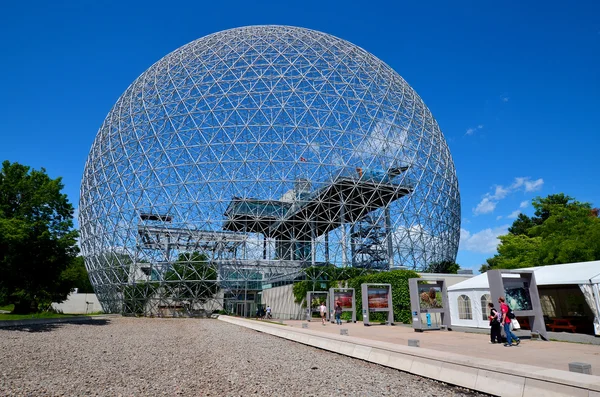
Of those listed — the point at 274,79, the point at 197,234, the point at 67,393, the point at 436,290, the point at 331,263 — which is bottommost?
the point at 67,393

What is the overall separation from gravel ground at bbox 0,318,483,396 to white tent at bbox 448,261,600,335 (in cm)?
765

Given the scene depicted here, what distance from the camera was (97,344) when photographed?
40.3ft

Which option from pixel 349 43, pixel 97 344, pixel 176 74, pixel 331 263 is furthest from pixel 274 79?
pixel 97 344

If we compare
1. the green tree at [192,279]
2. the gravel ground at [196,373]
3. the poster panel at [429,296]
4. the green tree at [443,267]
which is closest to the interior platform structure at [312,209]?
the green tree at [192,279]

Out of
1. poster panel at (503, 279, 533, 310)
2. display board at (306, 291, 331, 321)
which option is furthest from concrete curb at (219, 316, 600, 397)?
display board at (306, 291, 331, 321)

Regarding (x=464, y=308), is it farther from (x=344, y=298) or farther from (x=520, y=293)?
(x=344, y=298)

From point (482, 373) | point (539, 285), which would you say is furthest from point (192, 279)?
point (482, 373)

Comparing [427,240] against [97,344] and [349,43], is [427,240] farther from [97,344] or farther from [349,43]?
[97,344]

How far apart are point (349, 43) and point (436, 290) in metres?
28.9

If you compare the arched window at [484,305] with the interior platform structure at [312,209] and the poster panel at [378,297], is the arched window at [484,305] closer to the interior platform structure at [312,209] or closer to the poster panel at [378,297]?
the poster panel at [378,297]

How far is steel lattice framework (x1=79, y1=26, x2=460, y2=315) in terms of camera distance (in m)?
28.3

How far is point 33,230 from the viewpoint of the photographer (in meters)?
19.2

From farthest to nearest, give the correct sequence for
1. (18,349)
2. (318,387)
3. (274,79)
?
(274,79), (18,349), (318,387)

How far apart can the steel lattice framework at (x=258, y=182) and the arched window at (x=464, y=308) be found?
12.8 metres
